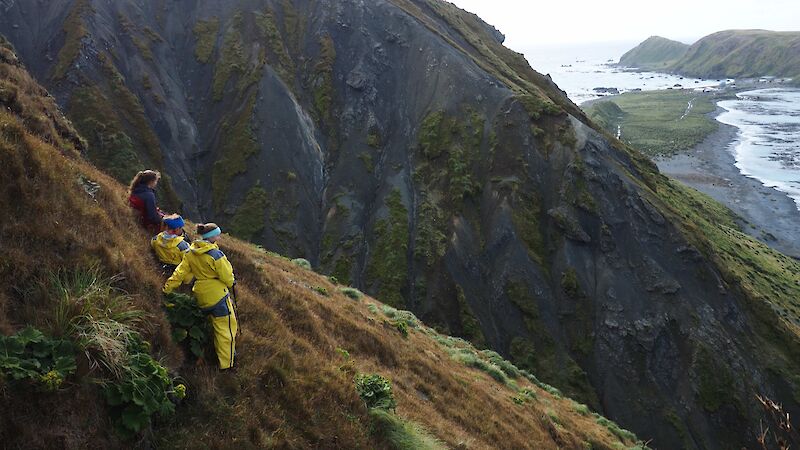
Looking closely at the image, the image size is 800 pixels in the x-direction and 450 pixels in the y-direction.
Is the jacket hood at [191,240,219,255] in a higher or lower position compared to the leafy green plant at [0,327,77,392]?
higher

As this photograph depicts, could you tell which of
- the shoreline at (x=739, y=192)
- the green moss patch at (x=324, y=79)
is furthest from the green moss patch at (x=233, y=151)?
the shoreline at (x=739, y=192)

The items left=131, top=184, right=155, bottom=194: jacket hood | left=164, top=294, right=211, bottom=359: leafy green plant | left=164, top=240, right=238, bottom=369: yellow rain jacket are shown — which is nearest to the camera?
left=164, top=294, right=211, bottom=359: leafy green plant

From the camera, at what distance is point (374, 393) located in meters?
10.9

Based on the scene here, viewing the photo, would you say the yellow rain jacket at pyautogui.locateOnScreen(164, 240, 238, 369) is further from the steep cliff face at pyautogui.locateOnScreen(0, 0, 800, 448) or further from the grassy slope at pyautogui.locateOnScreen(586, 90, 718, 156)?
the grassy slope at pyautogui.locateOnScreen(586, 90, 718, 156)

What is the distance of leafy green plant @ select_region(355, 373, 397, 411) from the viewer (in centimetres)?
1073

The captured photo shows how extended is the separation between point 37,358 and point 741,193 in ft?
370

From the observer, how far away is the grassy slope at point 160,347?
21.0ft

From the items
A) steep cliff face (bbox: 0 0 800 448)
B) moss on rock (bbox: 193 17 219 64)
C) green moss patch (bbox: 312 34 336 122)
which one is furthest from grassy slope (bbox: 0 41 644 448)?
moss on rock (bbox: 193 17 219 64)

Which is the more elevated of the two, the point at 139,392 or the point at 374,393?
the point at 139,392

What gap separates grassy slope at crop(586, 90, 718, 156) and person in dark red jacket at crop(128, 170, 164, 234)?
135 metres

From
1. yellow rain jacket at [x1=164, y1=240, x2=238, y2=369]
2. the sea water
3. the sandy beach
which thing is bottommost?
the sandy beach

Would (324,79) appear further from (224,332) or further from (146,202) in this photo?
(224,332)

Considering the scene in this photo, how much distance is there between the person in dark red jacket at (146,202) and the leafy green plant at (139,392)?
3.86 meters

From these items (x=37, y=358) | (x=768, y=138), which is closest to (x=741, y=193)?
(x=768, y=138)
